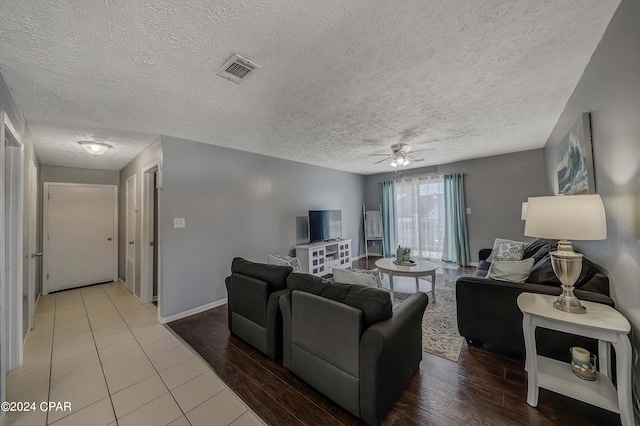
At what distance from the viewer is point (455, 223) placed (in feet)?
18.0

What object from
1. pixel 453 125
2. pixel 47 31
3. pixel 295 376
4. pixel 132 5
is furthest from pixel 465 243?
pixel 47 31

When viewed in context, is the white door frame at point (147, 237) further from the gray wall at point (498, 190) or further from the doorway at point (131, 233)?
the gray wall at point (498, 190)

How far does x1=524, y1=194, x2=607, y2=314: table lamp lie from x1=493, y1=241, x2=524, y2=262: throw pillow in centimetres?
207

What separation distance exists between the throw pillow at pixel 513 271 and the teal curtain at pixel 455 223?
331cm

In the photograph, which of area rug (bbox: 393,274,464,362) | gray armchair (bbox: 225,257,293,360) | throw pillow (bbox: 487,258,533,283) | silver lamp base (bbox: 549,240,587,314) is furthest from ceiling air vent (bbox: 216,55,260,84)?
area rug (bbox: 393,274,464,362)

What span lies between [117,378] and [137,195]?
115 inches

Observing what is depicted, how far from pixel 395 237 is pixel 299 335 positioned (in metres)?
5.14

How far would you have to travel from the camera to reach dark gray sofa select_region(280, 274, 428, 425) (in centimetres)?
147

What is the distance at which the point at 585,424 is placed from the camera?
1478mm

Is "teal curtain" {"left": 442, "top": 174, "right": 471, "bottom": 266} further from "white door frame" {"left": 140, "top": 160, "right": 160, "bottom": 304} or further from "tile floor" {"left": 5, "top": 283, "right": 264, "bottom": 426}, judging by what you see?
"white door frame" {"left": 140, "top": 160, "right": 160, "bottom": 304}

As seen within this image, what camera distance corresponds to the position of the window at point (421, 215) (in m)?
5.82

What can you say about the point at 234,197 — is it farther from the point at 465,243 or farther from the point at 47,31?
the point at 465,243

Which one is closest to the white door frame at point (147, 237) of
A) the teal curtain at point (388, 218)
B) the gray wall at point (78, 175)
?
the gray wall at point (78, 175)

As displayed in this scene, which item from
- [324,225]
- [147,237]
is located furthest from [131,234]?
[324,225]
